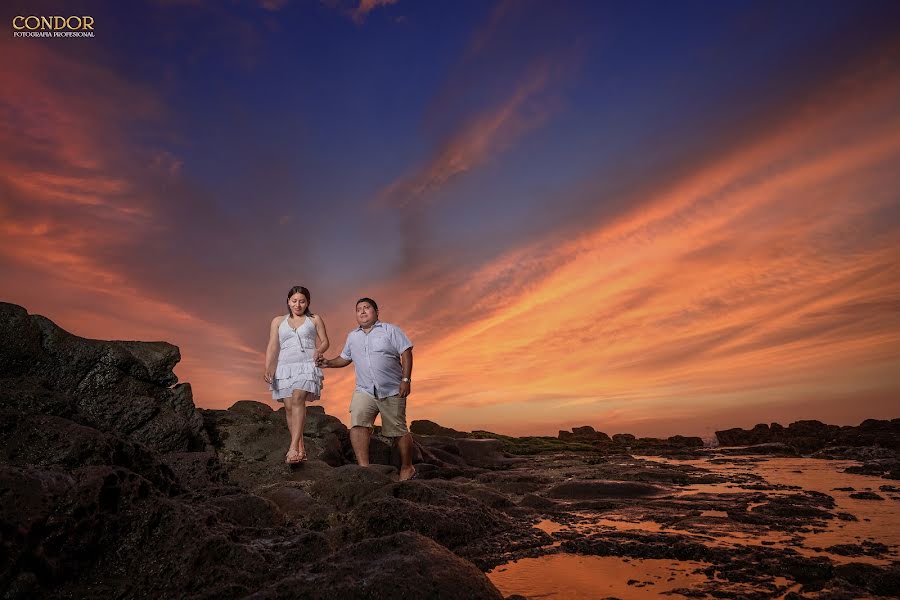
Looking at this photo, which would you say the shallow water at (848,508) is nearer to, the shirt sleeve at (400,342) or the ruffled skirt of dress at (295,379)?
the shirt sleeve at (400,342)

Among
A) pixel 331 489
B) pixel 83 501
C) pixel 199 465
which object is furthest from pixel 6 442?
pixel 331 489

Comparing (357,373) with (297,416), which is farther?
(357,373)

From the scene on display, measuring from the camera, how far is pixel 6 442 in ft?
12.3

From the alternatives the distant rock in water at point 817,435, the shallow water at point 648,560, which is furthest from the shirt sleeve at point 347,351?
the distant rock in water at point 817,435

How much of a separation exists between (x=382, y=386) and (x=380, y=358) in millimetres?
490

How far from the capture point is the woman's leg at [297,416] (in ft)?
28.8

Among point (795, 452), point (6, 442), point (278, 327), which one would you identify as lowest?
point (795, 452)

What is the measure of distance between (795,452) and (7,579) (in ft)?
73.7

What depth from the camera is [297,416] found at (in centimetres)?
880

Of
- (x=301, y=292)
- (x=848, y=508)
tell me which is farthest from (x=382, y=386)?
(x=848, y=508)

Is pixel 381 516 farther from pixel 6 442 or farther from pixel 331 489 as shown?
pixel 6 442

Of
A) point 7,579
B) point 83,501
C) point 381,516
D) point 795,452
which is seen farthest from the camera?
A: point 795,452

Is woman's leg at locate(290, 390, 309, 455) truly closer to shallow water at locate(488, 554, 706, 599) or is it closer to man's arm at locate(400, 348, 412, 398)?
man's arm at locate(400, 348, 412, 398)

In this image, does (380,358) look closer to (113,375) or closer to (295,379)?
(295,379)
